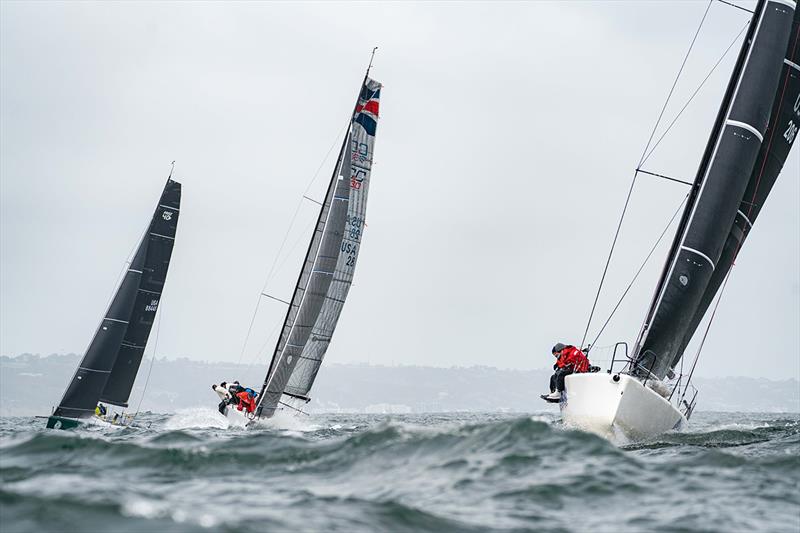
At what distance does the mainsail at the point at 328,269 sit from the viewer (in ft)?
82.8

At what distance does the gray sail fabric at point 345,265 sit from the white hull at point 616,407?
39.0ft

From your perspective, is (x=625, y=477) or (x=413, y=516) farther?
(x=625, y=477)

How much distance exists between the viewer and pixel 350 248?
27281mm

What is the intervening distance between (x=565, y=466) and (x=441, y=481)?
1.75 meters

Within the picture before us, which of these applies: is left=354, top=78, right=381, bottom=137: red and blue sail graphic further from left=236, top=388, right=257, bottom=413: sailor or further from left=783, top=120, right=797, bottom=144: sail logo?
left=783, top=120, right=797, bottom=144: sail logo

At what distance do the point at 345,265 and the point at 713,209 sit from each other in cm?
1235

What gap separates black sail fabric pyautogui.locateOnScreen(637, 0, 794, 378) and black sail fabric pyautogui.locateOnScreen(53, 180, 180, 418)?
16670 millimetres

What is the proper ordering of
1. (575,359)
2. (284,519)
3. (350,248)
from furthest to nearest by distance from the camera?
(350,248) < (575,359) < (284,519)

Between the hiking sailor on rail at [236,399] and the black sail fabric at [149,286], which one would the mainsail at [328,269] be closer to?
the hiking sailor on rail at [236,399]

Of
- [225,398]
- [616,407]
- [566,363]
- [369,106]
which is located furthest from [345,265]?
[616,407]

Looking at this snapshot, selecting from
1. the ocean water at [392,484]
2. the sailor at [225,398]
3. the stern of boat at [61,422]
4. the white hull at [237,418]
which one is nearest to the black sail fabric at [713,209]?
the ocean water at [392,484]

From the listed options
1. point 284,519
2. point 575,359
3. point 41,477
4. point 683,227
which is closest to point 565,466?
point 284,519

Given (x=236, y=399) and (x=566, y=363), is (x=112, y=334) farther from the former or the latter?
(x=566, y=363)

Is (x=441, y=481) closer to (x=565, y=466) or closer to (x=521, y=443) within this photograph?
(x=565, y=466)
